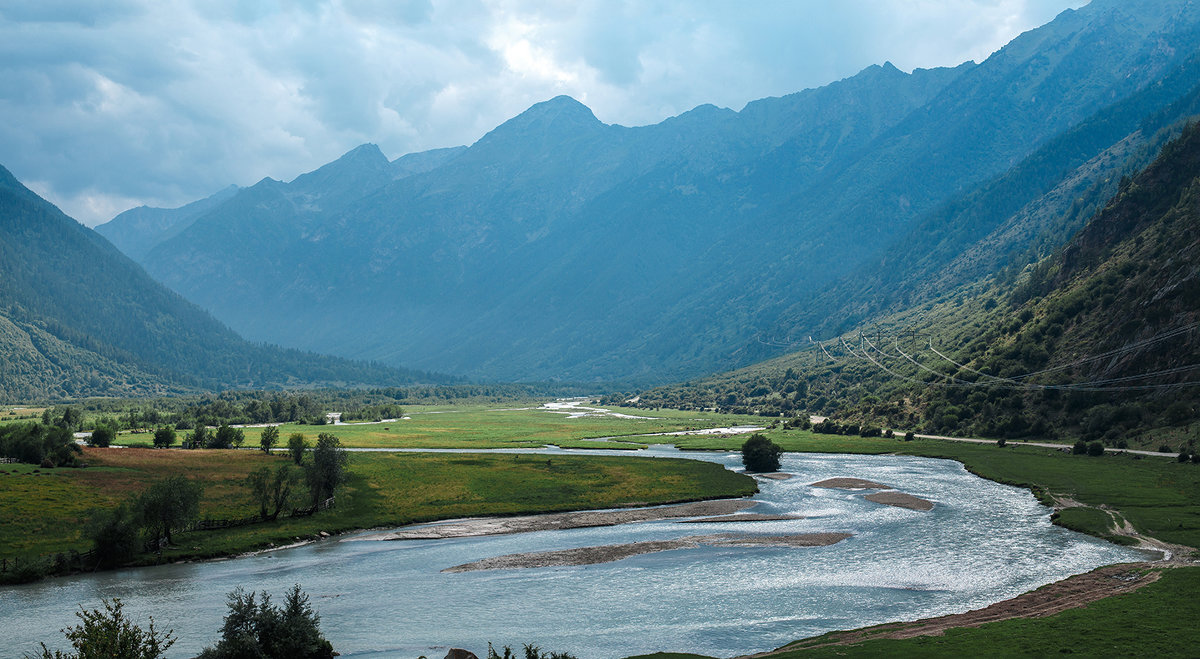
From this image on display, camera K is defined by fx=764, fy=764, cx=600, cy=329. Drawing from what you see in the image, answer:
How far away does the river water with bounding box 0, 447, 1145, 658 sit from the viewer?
150 ft

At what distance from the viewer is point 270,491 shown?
82438 mm

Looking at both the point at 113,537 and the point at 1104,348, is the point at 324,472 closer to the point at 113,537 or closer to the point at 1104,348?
the point at 113,537

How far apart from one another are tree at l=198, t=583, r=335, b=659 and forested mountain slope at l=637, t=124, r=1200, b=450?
110845mm

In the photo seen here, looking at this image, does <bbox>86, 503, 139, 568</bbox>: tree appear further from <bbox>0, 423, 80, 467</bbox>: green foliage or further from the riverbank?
<bbox>0, 423, 80, 467</bbox>: green foliage

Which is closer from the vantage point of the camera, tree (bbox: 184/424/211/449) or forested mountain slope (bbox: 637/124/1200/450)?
forested mountain slope (bbox: 637/124/1200/450)

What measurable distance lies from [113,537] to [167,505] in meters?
4.88

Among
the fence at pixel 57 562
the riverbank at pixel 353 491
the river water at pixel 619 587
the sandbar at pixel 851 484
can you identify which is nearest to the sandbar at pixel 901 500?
the river water at pixel 619 587

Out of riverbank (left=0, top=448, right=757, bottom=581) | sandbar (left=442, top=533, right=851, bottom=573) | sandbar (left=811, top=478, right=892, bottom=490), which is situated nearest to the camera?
sandbar (left=442, top=533, right=851, bottom=573)

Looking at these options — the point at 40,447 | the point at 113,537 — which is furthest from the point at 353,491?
the point at 40,447

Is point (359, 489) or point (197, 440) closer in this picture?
point (359, 489)

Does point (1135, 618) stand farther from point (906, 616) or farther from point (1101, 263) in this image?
point (1101, 263)

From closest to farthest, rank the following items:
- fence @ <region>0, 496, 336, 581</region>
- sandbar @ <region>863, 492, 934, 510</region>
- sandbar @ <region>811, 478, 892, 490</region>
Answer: fence @ <region>0, 496, 336, 581</region> < sandbar @ <region>863, 492, 934, 510</region> < sandbar @ <region>811, 478, 892, 490</region>

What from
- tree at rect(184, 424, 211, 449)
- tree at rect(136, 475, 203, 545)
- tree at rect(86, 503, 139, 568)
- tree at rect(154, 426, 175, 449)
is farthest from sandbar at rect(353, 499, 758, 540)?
tree at rect(184, 424, 211, 449)

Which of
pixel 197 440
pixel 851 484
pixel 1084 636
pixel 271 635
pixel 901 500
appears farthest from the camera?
pixel 197 440
